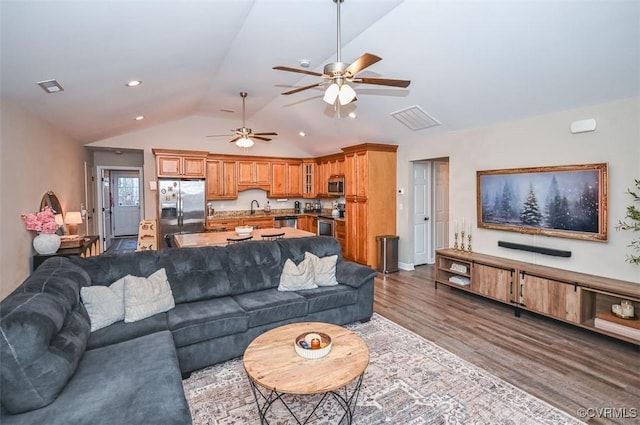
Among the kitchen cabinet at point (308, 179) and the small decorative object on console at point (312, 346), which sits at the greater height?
the kitchen cabinet at point (308, 179)

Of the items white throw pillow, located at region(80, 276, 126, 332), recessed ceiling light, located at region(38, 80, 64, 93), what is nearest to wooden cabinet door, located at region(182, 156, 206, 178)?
recessed ceiling light, located at region(38, 80, 64, 93)

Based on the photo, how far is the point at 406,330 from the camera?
3.64 metres

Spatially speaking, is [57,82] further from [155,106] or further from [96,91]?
[155,106]

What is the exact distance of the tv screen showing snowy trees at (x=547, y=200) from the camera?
3615 millimetres

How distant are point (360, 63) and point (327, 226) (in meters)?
5.42

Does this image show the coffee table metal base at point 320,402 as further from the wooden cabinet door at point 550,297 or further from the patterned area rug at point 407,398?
the wooden cabinet door at point 550,297

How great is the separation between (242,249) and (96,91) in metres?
2.38

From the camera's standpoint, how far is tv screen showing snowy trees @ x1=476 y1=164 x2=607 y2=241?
3.62 m

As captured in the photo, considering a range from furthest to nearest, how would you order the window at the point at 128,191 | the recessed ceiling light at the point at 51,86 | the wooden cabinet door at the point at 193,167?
the window at the point at 128,191 < the wooden cabinet door at the point at 193,167 < the recessed ceiling light at the point at 51,86

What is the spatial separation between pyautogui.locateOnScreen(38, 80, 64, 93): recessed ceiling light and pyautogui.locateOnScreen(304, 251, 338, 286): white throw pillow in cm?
301

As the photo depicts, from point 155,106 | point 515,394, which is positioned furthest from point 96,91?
point 515,394

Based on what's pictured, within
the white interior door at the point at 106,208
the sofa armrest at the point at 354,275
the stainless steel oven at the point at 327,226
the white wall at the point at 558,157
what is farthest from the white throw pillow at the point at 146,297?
the white interior door at the point at 106,208

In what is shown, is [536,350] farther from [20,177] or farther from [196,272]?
[20,177]

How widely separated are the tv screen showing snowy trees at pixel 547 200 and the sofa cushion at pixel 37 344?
490cm
